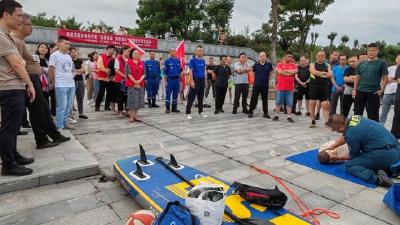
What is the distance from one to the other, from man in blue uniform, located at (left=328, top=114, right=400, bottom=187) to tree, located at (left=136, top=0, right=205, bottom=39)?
3103 cm

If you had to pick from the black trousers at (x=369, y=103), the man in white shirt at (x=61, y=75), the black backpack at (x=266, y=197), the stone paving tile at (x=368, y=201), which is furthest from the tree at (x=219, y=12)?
the black backpack at (x=266, y=197)

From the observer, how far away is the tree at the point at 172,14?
110 feet

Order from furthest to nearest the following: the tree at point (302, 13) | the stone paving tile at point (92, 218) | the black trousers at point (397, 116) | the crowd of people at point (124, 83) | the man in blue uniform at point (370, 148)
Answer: the tree at point (302, 13)
the black trousers at point (397, 116)
the man in blue uniform at point (370, 148)
the crowd of people at point (124, 83)
the stone paving tile at point (92, 218)

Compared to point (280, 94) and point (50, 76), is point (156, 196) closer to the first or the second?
point (50, 76)

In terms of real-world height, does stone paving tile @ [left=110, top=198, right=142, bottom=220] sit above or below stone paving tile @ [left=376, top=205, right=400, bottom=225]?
below

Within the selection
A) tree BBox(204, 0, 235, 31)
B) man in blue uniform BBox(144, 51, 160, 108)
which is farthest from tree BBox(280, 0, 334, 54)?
man in blue uniform BBox(144, 51, 160, 108)

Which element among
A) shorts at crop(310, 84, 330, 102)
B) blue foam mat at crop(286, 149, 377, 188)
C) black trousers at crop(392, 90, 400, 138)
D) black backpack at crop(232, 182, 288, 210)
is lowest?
blue foam mat at crop(286, 149, 377, 188)

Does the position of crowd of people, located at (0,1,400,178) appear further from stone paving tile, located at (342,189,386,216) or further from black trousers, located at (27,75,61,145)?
stone paving tile, located at (342,189,386,216)

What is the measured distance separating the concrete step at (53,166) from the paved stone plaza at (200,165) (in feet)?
0.30

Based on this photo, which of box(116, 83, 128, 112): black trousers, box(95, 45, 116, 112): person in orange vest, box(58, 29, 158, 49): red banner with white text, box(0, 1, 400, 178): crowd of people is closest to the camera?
box(0, 1, 400, 178): crowd of people

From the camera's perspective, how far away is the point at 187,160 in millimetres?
4711

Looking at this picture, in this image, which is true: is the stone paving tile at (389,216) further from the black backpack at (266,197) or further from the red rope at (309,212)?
the black backpack at (266,197)

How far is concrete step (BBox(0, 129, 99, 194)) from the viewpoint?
3535 millimetres

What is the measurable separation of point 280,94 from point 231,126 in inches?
77.0
